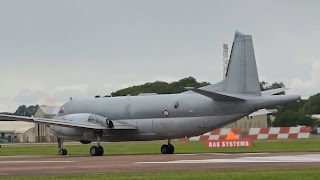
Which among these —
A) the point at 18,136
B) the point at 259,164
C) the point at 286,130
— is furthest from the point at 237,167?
the point at 18,136

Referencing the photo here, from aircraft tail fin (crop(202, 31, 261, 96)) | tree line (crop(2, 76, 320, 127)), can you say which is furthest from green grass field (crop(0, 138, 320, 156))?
tree line (crop(2, 76, 320, 127))

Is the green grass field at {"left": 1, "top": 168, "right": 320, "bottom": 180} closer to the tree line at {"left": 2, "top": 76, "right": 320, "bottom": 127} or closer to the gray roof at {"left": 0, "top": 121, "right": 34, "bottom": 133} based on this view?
the tree line at {"left": 2, "top": 76, "right": 320, "bottom": 127}

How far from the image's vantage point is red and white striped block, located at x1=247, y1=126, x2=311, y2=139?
75.1 meters

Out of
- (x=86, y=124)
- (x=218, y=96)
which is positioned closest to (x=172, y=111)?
(x=218, y=96)

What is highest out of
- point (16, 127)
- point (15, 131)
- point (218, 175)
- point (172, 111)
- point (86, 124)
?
point (16, 127)

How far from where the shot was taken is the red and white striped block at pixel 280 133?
75125mm

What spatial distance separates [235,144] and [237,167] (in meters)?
33.1

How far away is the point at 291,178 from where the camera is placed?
2102 cm

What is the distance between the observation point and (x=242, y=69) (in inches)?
1714

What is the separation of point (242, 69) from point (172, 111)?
5331 mm

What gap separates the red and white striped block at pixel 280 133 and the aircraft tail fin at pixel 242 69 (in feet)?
104

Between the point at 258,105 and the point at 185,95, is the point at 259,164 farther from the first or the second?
the point at 185,95

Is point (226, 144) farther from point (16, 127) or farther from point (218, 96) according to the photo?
point (16, 127)

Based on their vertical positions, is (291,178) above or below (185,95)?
below
